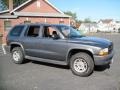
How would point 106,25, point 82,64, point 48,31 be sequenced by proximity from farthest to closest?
1. point 106,25
2. point 48,31
3. point 82,64

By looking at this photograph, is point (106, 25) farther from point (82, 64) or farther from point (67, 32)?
point (82, 64)

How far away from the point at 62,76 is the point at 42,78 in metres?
0.78

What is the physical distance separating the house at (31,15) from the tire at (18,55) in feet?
43.7

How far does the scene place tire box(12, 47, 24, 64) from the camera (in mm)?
10078

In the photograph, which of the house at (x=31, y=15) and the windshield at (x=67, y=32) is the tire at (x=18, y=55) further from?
the house at (x=31, y=15)

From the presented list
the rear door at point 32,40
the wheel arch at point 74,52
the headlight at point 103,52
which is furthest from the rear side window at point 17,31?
the headlight at point 103,52

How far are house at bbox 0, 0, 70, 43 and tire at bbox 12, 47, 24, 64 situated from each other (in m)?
13.3

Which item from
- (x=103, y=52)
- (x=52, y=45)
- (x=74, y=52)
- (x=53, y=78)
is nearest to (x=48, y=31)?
(x=52, y=45)

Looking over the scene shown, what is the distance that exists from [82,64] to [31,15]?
18515 mm

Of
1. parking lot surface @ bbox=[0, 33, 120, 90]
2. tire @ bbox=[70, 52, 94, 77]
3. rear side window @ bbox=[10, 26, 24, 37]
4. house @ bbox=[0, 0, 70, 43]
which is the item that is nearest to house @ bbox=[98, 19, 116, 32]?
house @ bbox=[0, 0, 70, 43]

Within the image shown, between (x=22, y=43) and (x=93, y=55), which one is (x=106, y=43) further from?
(x=22, y=43)

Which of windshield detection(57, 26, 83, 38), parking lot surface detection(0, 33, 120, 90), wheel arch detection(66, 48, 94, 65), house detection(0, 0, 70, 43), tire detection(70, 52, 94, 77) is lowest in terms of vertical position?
parking lot surface detection(0, 33, 120, 90)

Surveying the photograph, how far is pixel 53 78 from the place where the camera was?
7641 mm

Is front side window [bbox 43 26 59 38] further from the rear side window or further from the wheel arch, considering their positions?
the rear side window
